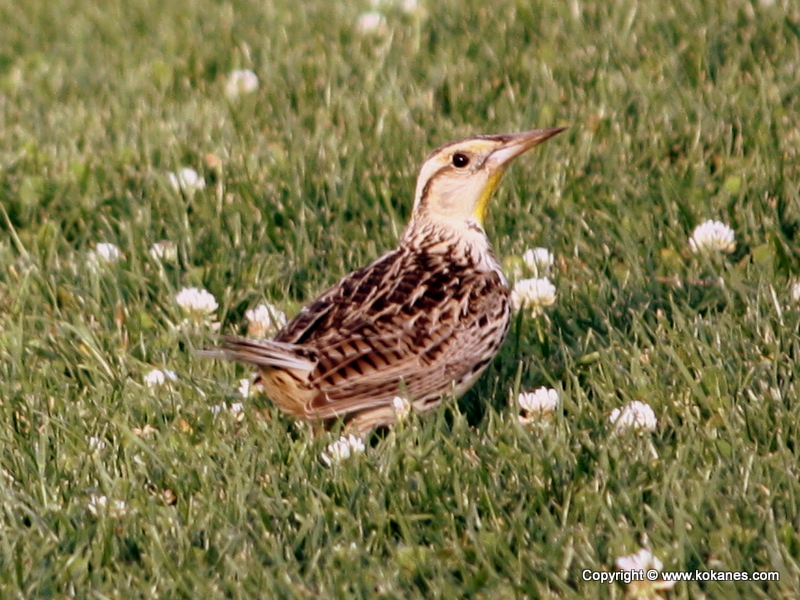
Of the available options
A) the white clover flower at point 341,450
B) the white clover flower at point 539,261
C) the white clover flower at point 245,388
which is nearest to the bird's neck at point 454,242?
the white clover flower at point 539,261

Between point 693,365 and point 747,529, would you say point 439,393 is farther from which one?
point 747,529

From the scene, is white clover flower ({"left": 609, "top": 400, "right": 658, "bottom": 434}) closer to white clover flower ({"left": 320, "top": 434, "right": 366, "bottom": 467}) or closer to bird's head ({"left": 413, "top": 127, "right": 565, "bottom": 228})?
white clover flower ({"left": 320, "top": 434, "right": 366, "bottom": 467})

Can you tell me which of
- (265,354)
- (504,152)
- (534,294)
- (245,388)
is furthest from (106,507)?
(504,152)

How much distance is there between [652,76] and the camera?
8.41 m

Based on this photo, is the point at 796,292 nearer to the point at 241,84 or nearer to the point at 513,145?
the point at 513,145

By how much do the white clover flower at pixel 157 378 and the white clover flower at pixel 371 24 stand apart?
4.37 meters

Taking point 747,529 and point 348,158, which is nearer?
point 747,529

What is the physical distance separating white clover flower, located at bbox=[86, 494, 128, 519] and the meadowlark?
67 centimetres

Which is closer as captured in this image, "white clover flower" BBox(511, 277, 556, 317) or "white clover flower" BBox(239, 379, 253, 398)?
"white clover flower" BBox(239, 379, 253, 398)

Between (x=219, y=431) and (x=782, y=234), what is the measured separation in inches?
114

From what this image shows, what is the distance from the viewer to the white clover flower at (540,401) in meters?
5.40

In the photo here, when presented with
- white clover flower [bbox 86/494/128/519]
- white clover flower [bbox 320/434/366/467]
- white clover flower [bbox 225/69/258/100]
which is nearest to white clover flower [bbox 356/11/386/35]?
white clover flower [bbox 225/69/258/100]

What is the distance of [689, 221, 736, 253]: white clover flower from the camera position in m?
6.48

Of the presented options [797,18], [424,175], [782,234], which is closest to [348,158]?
[424,175]
